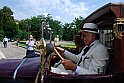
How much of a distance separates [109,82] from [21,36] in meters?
77.2

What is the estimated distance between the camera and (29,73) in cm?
243

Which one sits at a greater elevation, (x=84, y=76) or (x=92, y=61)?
(x=92, y=61)

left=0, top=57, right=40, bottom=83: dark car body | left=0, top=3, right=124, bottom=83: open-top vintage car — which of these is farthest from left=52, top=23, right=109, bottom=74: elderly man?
left=0, top=57, right=40, bottom=83: dark car body

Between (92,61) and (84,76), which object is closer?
(84,76)

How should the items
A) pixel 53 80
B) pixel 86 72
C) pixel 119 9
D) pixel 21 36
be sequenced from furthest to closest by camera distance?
pixel 21 36, pixel 86 72, pixel 53 80, pixel 119 9

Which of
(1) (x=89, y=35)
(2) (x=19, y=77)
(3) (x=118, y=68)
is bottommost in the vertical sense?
(2) (x=19, y=77)

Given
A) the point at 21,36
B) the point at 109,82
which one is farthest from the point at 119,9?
the point at 21,36

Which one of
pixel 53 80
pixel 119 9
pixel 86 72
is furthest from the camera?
pixel 86 72

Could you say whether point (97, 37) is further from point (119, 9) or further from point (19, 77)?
point (19, 77)

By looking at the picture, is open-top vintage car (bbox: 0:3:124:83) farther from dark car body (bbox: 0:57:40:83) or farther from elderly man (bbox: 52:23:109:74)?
elderly man (bbox: 52:23:109:74)

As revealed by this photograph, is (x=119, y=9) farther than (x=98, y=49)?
No

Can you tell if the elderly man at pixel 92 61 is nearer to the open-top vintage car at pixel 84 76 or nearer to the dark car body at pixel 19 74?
the open-top vintage car at pixel 84 76

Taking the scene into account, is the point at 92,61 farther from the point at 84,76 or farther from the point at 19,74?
the point at 19,74

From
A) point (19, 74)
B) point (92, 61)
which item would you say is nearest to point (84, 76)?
point (92, 61)
